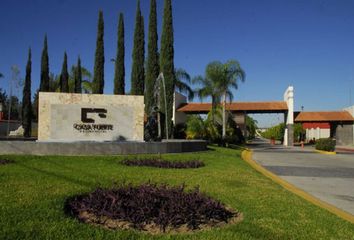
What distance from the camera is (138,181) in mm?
8430

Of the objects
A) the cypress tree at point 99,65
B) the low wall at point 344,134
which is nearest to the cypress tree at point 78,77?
the cypress tree at point 99,65

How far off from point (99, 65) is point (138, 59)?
462 cm

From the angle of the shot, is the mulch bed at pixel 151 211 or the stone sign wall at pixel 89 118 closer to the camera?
the mulch bed at pixel 151 211

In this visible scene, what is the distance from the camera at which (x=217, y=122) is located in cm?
3781

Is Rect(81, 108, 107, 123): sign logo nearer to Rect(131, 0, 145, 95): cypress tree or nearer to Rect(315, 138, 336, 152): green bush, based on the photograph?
Rect(131, 0, 145, 95): cypress tree

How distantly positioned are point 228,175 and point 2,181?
592cm

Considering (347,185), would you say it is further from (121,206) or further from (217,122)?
(217,122)

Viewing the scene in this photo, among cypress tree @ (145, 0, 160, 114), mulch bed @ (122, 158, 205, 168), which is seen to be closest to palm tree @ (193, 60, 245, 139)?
cypress tree @ (145, 0, 160, 114)

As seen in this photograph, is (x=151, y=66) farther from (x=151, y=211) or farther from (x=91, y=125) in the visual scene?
(x=151, y=211)

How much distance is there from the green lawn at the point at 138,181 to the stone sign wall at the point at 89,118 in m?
8.24

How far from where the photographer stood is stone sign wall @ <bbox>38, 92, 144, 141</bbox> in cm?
1875

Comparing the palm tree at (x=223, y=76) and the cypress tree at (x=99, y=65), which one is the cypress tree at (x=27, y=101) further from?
the palm tree at (x=223, y=76)

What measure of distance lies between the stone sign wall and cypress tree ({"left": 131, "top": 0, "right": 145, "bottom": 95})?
13.4m

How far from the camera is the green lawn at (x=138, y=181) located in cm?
447
